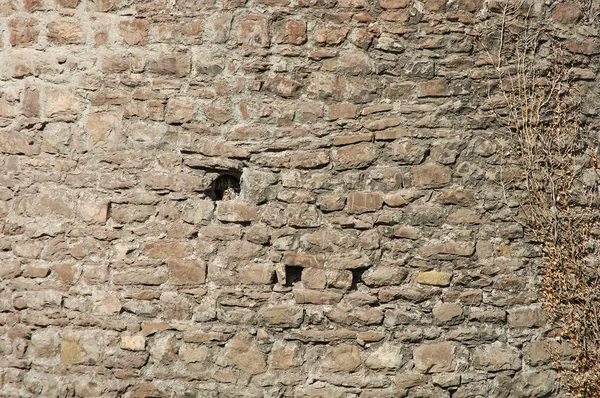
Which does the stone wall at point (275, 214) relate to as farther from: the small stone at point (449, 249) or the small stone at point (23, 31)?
the small stone at point (23, 31)

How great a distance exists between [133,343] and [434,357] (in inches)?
69.4

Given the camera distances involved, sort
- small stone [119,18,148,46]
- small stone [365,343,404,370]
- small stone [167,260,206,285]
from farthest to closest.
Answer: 1. small stone [119,18,148,46]
2. small stone [167,260,206,285]
3. small stone [365,343,404,370]

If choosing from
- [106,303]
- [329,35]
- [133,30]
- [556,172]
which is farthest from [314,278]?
[133,30]

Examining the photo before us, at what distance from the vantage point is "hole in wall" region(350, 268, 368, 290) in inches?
144

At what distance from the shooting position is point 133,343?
3.67 meters

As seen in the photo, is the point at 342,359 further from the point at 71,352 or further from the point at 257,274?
the point at 71,352

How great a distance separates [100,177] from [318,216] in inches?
52.9

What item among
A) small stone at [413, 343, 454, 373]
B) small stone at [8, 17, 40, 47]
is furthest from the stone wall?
small stone at [8, 17, 40, 47]

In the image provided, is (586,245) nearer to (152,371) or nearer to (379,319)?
(379,319)

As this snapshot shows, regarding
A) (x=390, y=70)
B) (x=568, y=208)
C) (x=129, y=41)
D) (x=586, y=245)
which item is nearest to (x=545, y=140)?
(x=568, y=208)

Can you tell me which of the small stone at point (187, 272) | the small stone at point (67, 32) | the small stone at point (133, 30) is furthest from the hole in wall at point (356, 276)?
the small stone at point (67, 32)

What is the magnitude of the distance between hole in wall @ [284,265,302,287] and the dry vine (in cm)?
135

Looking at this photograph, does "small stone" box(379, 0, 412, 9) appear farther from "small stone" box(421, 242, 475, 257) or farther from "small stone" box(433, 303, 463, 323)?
"small stone" box(433, 303, 463, 323)

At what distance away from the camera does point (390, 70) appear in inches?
146
